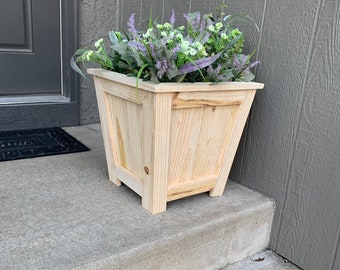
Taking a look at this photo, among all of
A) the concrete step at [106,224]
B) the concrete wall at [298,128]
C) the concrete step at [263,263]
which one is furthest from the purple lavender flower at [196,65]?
the concrete step at [263,263]

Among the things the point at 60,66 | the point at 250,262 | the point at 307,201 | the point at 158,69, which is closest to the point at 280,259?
the point at 250,262

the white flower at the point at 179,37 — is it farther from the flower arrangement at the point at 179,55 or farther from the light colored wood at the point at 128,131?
the light colored wood at the point at 128,131

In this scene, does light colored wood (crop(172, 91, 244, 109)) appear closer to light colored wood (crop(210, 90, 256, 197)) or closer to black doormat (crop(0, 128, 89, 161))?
light colored wood (crop(210, 90, 256, 197))

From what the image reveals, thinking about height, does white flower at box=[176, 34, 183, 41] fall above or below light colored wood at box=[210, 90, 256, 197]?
above

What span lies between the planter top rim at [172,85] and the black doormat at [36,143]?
1.68 feet

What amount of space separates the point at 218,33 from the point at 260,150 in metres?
0.44

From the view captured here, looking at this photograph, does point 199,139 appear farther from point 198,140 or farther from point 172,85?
point 172,85

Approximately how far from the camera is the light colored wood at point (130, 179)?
1.03 meters

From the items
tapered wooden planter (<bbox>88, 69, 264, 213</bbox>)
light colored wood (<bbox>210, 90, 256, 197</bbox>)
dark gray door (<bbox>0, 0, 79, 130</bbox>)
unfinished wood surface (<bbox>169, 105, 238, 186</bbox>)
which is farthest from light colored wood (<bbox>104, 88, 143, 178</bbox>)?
dark gray door (<bbox>0, 0, 79, 130</bbox>)

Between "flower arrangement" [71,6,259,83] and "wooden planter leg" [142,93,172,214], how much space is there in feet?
0.22

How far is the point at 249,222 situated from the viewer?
1.09 meters

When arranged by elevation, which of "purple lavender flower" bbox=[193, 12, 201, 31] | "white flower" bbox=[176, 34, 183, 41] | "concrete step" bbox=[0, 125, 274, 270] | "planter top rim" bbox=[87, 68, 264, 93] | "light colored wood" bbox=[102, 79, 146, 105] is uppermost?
"purple lavender flower" bbox=[193, 12, 201, 31]

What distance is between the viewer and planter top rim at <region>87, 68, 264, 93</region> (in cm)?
85

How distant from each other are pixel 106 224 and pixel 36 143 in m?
0.76
